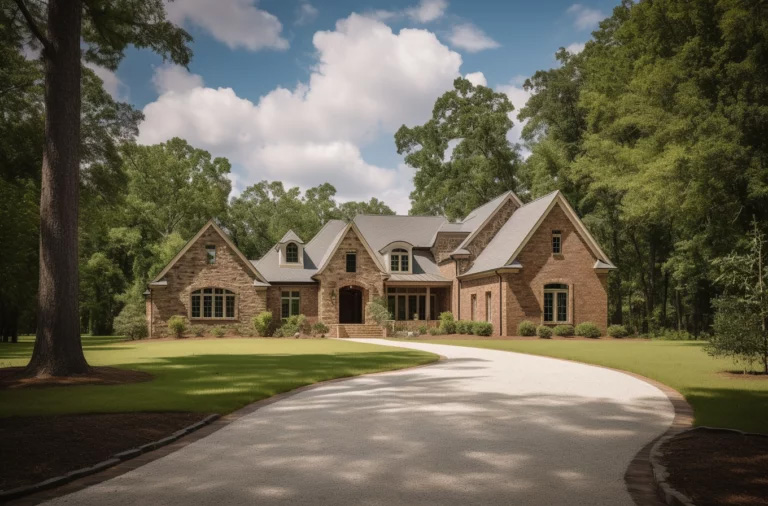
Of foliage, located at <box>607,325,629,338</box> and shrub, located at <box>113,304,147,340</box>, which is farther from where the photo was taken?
shrub, located at <box>113,304,147,340</box>

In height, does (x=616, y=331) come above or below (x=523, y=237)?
below

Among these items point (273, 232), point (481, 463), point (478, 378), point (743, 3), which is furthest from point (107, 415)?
point (273, 232)

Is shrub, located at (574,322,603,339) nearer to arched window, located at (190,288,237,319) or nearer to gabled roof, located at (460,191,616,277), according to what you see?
gabled roof, located at (460,191,616,277)

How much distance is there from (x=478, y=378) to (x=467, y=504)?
31.7ft

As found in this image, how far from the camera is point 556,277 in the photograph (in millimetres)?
35281

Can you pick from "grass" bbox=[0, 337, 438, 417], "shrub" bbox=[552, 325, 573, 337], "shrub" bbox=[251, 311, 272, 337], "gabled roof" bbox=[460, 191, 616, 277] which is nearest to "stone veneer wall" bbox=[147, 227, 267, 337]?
"shrub" bbox=[251, 311, 272, 337]

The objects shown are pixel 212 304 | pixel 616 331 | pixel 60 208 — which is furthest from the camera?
pixel 212 304

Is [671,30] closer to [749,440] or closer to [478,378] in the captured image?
[478,378]

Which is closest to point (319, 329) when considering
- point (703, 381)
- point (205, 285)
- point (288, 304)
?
point (288, 304)

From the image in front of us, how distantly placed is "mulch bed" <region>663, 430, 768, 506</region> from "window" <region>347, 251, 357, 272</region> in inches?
1237

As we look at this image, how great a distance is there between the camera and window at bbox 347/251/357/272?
39.1 metres

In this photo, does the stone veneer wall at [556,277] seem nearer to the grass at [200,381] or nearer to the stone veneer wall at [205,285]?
the grass at [200,381]

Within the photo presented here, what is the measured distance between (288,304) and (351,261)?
480 cm

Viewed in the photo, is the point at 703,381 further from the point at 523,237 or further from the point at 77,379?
the point at 523,237
